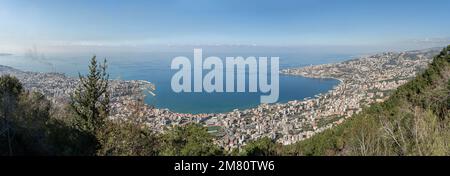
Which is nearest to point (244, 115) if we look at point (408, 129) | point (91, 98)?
point (91, 98)

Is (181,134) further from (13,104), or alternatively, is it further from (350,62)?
(350,62)

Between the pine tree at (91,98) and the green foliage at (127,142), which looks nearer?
the green foliage at (127,142)

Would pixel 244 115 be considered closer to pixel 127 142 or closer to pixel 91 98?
pixel 91 98

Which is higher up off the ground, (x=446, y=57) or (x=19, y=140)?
(x=446, y=57)

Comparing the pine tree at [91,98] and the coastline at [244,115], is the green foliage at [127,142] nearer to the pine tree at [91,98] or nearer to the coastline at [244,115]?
the coastline at [244,115]

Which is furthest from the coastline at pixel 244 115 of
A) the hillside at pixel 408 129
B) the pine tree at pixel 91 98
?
the hillside at pixel 408 129
